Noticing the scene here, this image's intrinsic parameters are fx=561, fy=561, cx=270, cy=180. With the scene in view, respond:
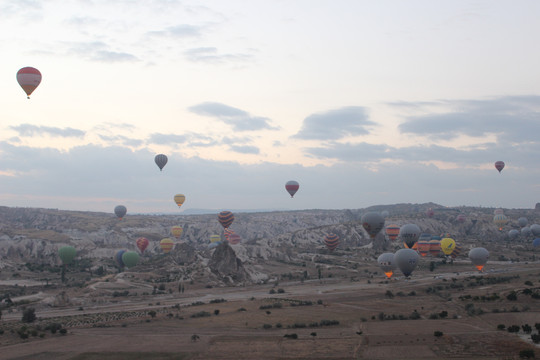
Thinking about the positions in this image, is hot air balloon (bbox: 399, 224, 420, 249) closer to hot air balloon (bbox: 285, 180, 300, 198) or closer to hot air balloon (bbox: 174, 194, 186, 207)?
hot air balloon (bbox: 285, 180, 300, 198)

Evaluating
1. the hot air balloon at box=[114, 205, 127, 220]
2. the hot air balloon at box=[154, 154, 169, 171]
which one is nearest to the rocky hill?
the hot air balloon at box=[114, 205, 127, 220]

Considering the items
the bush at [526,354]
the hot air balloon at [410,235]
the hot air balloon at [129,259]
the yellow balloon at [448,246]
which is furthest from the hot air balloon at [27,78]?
the yellow balloon at [448,246]

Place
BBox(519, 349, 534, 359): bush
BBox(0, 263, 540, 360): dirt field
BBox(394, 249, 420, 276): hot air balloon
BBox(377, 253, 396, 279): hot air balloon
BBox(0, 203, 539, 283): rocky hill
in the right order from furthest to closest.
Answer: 1. BBox(0, 203, 539, 283): rocky hill
2. BBox(377, 253, 396, 279): hot air balloon
3. BBox(394, 249, 420, 276): hot air balloon
4. BBox(0, 263, 540, 360): dirt field
5. BBox(519, 349, 534, 359): bush

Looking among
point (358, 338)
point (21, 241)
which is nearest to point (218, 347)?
point (358, 338)

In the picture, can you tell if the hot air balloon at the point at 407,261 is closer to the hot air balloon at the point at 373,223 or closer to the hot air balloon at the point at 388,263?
the hot air balloon at the point at 388,263

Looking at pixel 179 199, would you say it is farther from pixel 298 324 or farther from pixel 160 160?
pixel 298 324

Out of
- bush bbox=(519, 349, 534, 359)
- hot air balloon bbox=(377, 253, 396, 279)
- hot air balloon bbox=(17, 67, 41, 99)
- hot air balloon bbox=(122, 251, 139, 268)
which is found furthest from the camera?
hot air balloon bbox=(122, 251, 139, 268)
